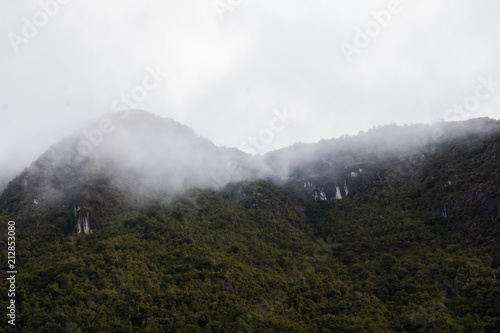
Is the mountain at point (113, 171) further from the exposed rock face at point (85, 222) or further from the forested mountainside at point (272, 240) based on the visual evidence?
the forested mountainside at point (272, 240)

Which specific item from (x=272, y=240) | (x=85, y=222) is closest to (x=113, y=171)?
(x=85, y=222)

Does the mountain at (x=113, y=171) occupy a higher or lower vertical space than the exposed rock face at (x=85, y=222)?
higher

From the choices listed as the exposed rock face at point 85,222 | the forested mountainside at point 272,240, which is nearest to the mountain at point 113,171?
the exposed rock face at point 85,222

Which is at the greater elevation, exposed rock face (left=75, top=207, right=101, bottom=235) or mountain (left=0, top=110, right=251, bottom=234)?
mountain (left=0, top=110, right=251, bottom=234)

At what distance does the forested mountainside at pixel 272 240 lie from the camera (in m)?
62.0

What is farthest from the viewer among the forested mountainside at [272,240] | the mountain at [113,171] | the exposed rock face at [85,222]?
the mountain at [113,171]


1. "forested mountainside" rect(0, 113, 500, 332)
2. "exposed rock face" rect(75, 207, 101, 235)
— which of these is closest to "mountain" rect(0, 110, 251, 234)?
"exposed rock face" rect(75, 207, 101, 235)

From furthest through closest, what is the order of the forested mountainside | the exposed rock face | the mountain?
1. the mountain
2. the exposed rock face
3. the forested mountainside

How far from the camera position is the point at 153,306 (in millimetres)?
63750

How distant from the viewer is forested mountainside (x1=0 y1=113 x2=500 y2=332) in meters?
62.0

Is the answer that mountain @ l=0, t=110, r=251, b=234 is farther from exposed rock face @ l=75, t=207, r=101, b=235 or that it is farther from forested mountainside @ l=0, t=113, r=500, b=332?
forested mountainside @ l=0, t=113, r=500, b=332

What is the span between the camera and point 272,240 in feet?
300

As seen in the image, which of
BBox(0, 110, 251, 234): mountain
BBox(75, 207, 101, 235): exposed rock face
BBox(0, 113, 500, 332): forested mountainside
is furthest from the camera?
BBox(0, 110, 251, 234): mountain

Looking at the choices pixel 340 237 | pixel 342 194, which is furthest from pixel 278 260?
pixel 342 194
